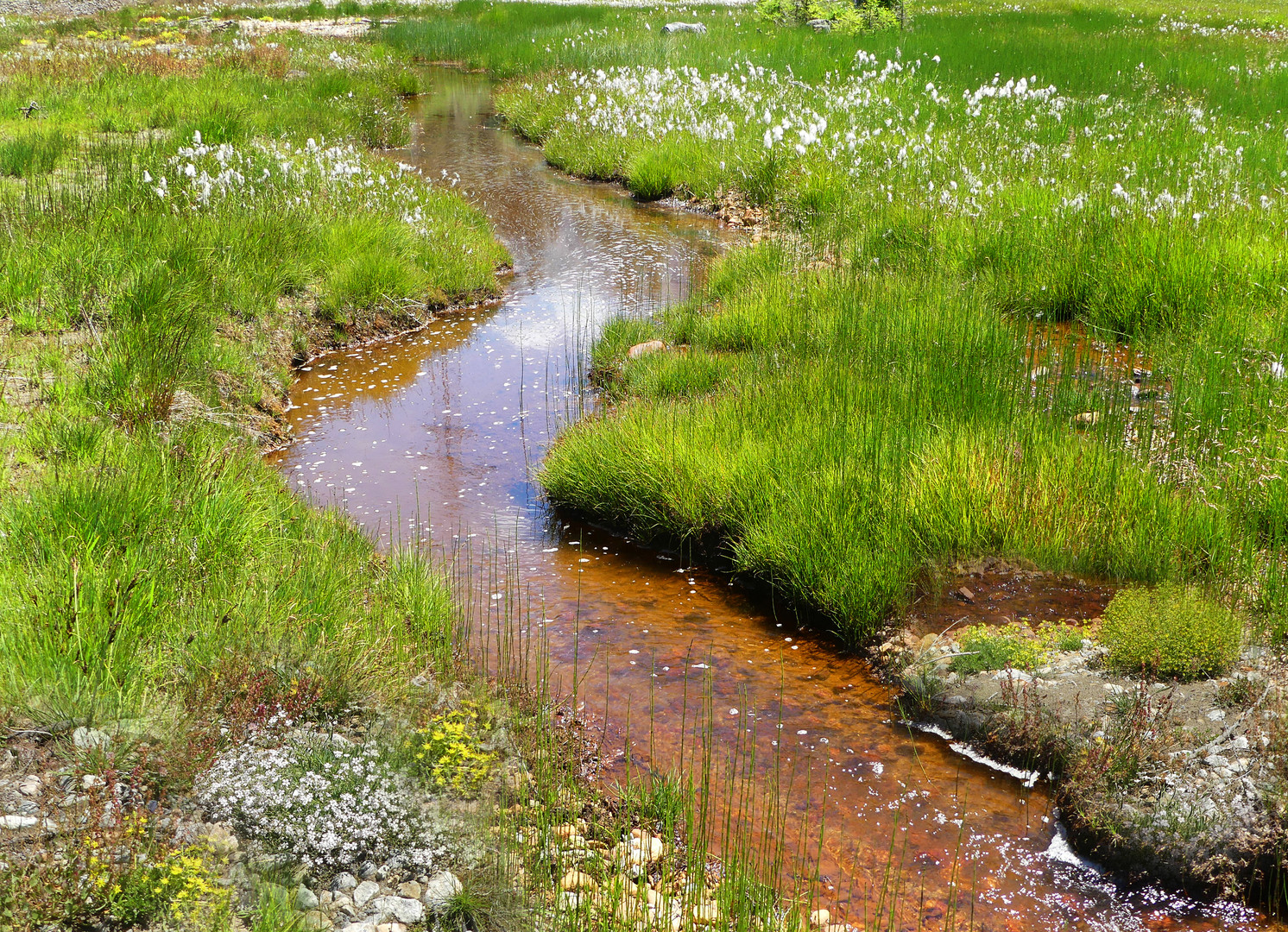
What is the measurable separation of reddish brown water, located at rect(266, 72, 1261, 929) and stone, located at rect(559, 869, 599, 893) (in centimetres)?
60

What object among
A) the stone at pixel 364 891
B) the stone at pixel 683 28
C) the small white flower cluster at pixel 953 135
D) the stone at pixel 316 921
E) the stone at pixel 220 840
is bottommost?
the stone at pixel 364 891

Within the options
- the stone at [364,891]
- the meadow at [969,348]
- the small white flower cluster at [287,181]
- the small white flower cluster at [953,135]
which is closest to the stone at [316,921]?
the stone at [364,891]

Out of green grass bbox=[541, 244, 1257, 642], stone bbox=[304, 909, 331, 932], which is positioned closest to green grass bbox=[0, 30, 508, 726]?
stone bbox=[304, 909, 331, 932]

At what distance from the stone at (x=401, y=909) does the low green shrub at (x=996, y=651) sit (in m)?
2.82

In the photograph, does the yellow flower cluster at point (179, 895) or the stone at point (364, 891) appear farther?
the stone at point (364, 891)

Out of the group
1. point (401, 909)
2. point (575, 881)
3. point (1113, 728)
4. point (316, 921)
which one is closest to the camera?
point (316, 921)

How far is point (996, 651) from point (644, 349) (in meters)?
5.05

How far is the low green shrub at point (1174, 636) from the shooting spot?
4238mm

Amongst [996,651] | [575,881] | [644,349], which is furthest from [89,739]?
[644,349]

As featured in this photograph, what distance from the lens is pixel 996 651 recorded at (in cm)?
465

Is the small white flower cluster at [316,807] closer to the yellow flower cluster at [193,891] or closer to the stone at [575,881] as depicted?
the yellow flower cluster at [193,891]

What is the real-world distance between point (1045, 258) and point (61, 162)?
1130 cm

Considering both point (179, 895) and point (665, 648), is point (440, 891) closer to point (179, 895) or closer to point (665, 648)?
point (179, 895)

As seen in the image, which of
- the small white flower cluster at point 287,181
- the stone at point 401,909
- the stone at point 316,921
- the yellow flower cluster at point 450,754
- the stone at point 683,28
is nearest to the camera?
the stone at point 316,921
